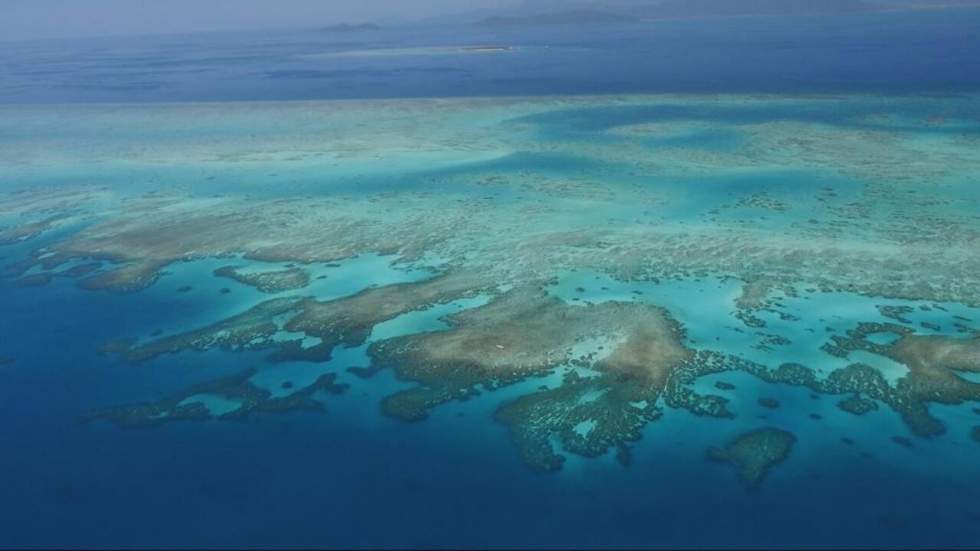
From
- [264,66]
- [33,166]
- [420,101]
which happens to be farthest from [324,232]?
[264,66]

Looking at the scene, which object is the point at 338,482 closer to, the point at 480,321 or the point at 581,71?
the point at 480,321

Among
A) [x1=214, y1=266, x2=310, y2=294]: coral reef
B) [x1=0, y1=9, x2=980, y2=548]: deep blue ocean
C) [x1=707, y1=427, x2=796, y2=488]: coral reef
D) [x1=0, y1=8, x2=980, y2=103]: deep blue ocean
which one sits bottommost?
[x1=0, y1=9, x2=980, y2=548]: deep blue ocean

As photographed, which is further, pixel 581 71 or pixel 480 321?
pixel 581 71

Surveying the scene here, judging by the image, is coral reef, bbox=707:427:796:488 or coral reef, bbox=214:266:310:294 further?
coral reef, bbox=214:266:310:294

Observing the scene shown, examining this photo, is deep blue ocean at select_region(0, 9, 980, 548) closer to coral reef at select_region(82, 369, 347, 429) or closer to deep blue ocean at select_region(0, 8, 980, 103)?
coral reef at select_region(82, 369, 347, 429)

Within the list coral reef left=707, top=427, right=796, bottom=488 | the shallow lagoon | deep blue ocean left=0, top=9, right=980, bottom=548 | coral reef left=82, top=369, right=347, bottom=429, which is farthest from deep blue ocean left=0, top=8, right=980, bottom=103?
coral reef left=707, top=427, right=796, bottom=488

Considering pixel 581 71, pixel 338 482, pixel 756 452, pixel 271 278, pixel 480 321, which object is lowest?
pixel 338 482

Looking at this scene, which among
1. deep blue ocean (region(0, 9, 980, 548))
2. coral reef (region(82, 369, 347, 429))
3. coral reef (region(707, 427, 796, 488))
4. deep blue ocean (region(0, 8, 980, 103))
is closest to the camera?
deep blue ocean (region(0, 9, 980, 548))

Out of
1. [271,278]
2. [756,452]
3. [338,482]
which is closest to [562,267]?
[271,278]

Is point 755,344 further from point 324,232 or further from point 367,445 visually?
point 324,232

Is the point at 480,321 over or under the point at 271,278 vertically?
under
